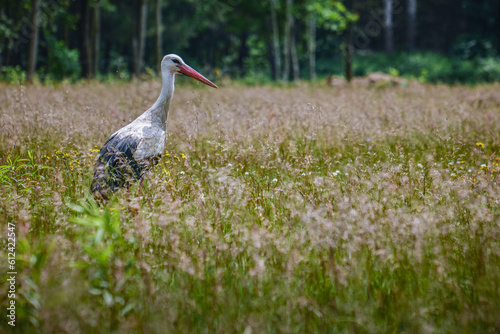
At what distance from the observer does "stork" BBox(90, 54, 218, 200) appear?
10.6ft

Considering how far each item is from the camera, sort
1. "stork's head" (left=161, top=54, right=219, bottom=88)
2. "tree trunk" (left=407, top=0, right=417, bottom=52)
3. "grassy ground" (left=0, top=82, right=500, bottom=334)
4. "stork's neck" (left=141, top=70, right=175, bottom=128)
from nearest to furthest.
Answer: "grassy ground" (left=0, top=82, right=500, bottom=334), "stork's neck" (left=141, top=70, right=175, bottom=128), "stork's head" (left=161, top=54, right=219, bottom=88), "tree trunk" (left=407, top=0, right=417, bottom=52)

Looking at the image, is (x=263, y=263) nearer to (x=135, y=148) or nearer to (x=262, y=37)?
(x=135, y=148)

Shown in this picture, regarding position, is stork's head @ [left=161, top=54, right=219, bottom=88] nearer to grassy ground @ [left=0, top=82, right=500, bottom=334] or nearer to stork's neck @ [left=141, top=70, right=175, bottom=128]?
stork's neck @ [left=141, top=70, right=175, bottom=128]

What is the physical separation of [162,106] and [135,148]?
0.85 meters

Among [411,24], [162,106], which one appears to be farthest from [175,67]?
[411,24]

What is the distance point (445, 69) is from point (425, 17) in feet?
47.8

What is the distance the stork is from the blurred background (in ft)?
22.8

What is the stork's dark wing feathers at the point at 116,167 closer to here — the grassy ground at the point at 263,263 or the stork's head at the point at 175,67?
the grassy ground at the point at 263,263

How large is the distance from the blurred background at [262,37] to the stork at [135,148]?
694 cm

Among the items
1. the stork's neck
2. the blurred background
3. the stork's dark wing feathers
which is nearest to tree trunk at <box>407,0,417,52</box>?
the blurred background

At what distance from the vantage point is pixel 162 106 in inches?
171

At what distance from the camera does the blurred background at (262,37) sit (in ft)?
62.3

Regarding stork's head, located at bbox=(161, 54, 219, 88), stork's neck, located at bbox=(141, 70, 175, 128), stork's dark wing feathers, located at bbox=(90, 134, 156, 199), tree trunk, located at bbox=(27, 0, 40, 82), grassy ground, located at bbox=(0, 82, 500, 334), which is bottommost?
grassy ground, located at bbox=(0, 82, 500, 334)

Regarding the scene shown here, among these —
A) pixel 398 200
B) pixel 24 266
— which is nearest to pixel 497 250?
pixel 398 200
